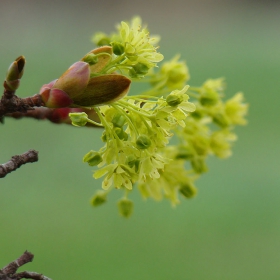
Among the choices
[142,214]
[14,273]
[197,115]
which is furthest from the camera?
[142,214]

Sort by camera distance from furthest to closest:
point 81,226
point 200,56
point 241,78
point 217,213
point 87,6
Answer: point 87,6, point 200,56, point 241,78, point 217,213, point 81,226

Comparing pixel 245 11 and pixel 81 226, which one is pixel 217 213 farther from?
pixel 245 11

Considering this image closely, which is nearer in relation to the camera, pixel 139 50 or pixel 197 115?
pixel 139 50

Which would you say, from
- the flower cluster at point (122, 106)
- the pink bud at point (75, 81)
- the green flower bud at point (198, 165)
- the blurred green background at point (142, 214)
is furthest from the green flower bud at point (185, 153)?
the blurred green background at point (142, 214)

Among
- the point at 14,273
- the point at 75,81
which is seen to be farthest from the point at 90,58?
the point at 14,273

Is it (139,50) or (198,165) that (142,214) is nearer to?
(198,165)

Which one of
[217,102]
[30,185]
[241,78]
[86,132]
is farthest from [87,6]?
[217,102]

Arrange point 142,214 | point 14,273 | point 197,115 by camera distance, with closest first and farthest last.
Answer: point 14,273, point 197,115, point 142,214
